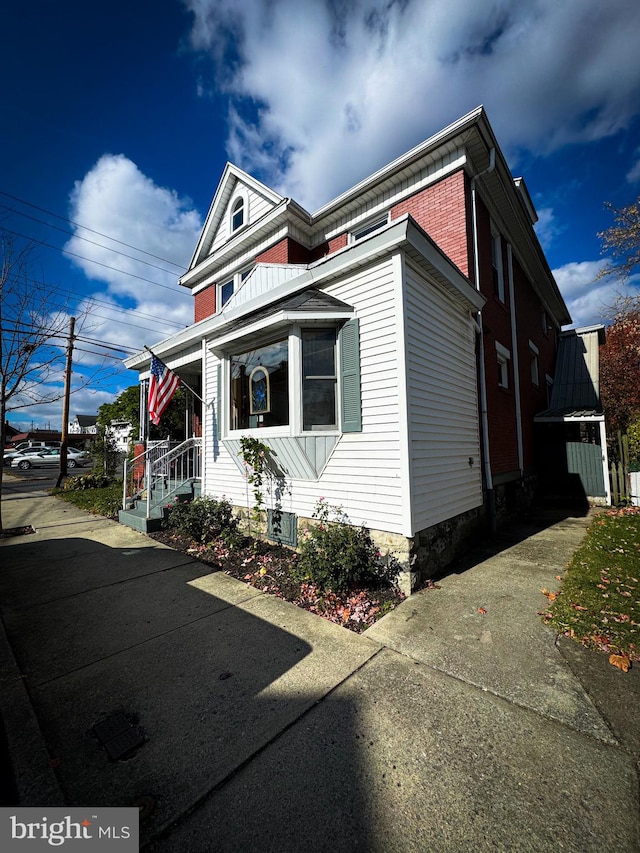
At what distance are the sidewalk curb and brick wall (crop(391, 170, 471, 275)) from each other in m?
8.28

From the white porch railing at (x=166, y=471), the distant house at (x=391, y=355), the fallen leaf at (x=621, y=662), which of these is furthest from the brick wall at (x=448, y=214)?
the white porch railing at (x=166, y=471)

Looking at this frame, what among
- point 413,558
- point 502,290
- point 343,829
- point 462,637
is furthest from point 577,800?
point 502,290

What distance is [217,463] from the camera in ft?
24.9

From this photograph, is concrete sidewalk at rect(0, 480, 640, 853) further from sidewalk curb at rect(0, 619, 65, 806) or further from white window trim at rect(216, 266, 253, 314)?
white window trim at rect(216, 266, 253, 314)

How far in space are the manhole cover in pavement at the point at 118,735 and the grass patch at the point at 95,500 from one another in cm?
821

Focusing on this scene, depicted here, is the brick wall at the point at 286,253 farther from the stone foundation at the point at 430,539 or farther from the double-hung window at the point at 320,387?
the stone foundation at the point at 430,539

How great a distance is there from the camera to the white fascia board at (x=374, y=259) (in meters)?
4.73

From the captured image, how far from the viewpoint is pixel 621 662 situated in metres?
2.99

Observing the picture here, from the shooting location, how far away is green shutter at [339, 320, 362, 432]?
16.7 feet

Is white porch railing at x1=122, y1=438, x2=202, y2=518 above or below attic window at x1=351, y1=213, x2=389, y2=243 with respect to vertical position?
below

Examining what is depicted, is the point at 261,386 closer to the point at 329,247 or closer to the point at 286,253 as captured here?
the point at 286,253

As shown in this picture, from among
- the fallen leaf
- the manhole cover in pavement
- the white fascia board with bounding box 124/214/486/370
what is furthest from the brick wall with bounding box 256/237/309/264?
the fallen leaf

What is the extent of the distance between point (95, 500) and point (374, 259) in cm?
1182

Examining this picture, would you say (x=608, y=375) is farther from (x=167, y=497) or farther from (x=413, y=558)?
(x=167, y=497)
